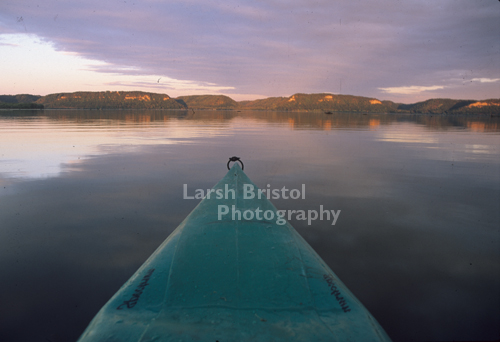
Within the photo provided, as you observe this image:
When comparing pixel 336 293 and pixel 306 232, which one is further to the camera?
pixel 306 232

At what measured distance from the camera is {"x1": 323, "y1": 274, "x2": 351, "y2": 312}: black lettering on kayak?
A: 2.46 metres

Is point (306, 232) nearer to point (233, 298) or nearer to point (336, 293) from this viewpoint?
point (336, 293)

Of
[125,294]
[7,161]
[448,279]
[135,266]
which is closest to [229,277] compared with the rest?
[125,294]

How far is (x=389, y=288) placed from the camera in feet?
13.8

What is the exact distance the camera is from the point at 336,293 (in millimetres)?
2605

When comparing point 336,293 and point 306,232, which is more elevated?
point 336,293

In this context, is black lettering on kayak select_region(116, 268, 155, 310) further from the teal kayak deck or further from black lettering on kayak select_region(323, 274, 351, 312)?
black lettering on kayak select_region(323, 274, 351, 312)

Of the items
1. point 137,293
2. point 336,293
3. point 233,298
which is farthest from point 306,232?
point 137,293

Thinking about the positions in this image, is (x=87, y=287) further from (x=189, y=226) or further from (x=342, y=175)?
(x=342, y=175)

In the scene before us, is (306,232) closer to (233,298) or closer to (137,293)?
(233,298)

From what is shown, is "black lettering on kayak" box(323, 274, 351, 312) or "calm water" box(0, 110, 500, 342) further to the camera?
"calm water" box(0, 110, 500, 342)

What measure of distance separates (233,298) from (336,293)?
0.95 m

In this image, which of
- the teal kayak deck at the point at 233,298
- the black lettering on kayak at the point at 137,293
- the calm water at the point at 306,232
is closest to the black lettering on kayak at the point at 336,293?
the teal kayak deck at the point at 233,298

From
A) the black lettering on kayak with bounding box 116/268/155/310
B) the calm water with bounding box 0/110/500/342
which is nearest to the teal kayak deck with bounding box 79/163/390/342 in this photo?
the black lettering on kayak with bounding box 116/268/155/310
